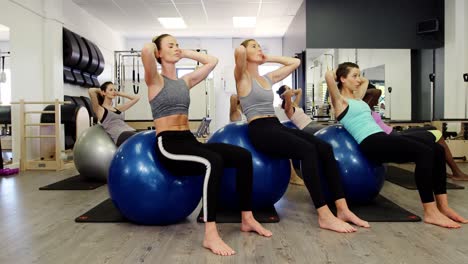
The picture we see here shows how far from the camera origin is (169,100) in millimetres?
2352

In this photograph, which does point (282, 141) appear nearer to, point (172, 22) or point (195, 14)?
point (195, 14)

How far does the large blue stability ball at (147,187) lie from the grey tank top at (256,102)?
54 centimetres

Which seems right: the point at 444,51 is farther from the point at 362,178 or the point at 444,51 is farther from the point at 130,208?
the point at 130,208

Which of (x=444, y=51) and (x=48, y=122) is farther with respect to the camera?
(x=444, y=51)

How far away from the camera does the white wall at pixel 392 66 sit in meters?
6.52

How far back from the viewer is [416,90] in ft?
22.0

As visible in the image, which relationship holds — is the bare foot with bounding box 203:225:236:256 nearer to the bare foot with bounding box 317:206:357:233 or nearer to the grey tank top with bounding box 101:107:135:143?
the bare foot with bounding box 317:206:357:233

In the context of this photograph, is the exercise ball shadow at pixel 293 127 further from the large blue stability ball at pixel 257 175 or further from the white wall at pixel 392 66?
the white wall at pixel 392 66

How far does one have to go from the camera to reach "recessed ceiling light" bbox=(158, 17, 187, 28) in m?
8.12

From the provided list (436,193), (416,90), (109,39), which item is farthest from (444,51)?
(109,39)

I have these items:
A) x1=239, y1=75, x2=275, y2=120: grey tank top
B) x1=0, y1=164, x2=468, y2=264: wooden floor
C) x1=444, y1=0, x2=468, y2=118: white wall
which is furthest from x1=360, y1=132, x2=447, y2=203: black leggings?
x1=444, y1=0, x2=468, y2=118: white wall

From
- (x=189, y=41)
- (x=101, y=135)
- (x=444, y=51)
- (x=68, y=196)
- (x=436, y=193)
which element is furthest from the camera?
(x=189, y=41)

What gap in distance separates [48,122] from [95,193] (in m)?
2.24

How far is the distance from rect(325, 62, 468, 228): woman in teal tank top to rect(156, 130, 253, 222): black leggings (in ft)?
2.89
